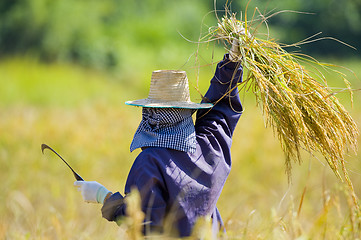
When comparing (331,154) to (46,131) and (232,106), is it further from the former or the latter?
(46,131)

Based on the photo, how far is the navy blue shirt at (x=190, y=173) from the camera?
77.7 inches

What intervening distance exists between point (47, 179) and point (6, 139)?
3.61ft

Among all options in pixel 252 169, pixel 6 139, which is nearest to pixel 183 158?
pixel 252 169

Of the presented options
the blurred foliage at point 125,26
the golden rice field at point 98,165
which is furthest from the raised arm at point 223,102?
the blurred foliage at point 125,26

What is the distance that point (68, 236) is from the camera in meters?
2.11

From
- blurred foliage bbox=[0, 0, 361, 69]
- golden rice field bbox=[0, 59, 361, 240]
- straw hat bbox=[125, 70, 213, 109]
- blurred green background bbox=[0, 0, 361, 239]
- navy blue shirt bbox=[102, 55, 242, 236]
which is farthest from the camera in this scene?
blurred foliage bbox=[0, 0, 361, 69]

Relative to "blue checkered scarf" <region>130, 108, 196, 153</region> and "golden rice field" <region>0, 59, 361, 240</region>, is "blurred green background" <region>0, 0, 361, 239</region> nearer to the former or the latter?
"golden rice field" <region>0, 59, 361, 240</region>

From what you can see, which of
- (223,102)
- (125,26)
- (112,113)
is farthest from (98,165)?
(125,26)

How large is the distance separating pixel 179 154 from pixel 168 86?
327mm

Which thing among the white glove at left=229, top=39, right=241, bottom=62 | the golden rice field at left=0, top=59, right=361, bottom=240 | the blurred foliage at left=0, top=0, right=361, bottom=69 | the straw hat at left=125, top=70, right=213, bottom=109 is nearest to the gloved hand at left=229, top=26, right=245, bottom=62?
the white glove at left=229, top=39, right=241, bottom=62

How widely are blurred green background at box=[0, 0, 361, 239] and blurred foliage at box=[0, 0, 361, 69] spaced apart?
5cm

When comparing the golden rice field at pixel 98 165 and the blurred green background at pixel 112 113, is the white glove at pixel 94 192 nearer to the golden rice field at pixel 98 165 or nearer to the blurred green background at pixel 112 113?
the blurred green background at pixel 112 113

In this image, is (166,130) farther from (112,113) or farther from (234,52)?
(112,113)

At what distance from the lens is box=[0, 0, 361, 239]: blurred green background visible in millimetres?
2561
